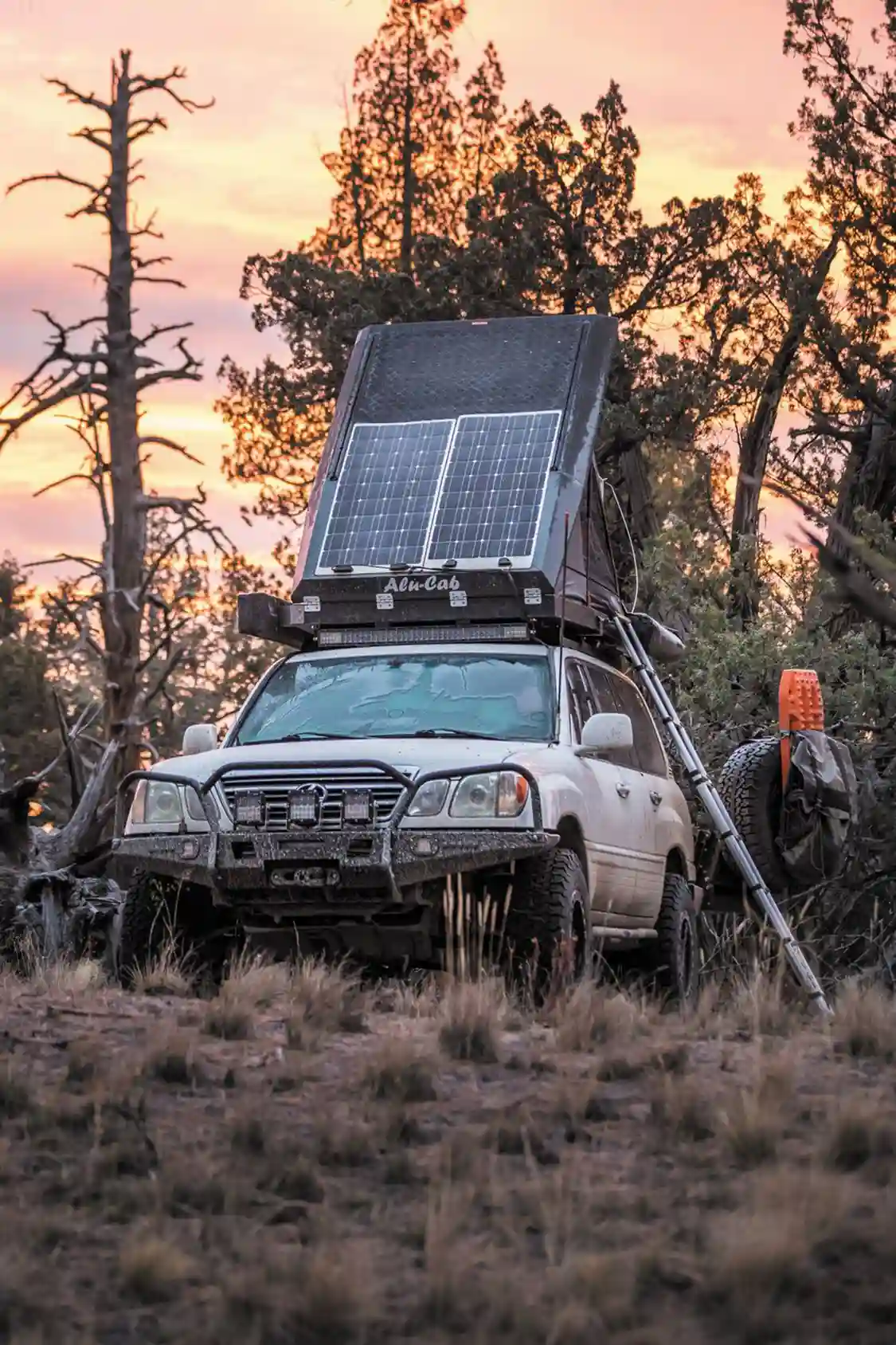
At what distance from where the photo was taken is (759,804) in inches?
495

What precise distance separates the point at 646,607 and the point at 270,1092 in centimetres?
1761

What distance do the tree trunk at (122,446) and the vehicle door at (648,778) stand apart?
→ 889 cm

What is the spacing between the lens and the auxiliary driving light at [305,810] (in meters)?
9.55

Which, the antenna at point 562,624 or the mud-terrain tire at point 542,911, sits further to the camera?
the antenna at point 562,624

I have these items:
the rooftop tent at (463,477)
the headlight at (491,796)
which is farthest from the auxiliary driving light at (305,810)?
the rooftop tent at (463,477)

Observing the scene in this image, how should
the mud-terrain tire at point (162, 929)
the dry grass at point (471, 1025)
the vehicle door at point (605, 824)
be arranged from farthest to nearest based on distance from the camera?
the vehicle door at point (605, 824)
the mud-terrain tire at point (162, 929)
the dry grass at point (471, 1025)

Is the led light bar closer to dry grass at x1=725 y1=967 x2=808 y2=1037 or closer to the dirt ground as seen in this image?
dry grass at x1=725 y1=967 x2=808 y2=1037

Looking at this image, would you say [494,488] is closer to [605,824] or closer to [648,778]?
[648,778]

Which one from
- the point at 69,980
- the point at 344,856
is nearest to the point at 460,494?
the point at 344,856

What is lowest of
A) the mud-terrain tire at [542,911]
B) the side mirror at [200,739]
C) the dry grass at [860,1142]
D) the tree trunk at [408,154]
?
the dry grass at [860,1142]

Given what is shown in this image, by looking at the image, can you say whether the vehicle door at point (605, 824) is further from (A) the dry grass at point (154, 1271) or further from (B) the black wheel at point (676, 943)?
(A) the dry grass at point (154, 1271)

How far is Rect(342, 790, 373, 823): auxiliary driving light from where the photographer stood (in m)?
9.53

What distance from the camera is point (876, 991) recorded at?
8148 millimetres

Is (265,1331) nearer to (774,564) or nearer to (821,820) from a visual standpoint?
(821,820)
